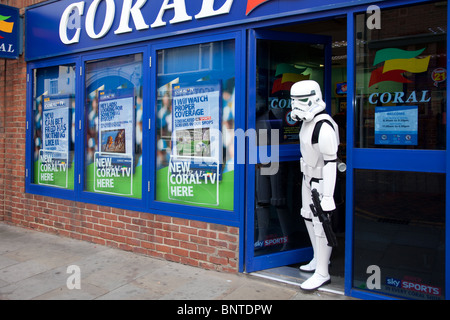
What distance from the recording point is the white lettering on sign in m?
4.71

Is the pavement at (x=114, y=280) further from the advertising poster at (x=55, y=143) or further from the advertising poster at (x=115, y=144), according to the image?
the advertising poster at (x=55, y=143)

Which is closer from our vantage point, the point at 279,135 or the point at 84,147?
the point at 279,135

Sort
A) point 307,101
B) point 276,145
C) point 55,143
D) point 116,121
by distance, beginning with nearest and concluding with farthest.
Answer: point 307,101, point 276,145, point 116,121, point 55,143

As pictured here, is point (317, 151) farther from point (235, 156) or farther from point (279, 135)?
point (235, 156)

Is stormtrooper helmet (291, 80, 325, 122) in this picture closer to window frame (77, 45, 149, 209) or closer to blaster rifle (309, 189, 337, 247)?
blaster rifle (309, 189, 337, 247)

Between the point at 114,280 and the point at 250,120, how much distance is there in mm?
2214

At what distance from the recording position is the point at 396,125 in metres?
3.67

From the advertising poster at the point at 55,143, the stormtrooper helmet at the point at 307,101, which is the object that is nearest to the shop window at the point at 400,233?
the stormtrooper helmet at the point at 307,101

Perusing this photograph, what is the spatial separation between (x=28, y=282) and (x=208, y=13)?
345 centimetres

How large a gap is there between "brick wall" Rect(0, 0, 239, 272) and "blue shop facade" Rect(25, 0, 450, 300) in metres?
0.15

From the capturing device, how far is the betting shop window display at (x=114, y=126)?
217 inches

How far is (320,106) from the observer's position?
413 cm

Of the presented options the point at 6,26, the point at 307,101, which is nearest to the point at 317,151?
the point at 307,101
